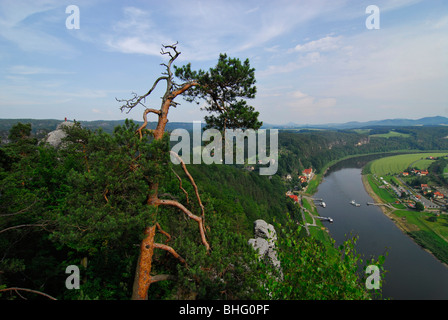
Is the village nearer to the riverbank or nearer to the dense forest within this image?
the riverbank

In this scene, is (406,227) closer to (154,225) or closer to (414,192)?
(414,192)

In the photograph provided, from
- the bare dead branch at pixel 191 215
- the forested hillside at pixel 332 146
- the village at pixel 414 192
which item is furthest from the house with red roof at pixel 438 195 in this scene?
the bare dead branch at pixel 191 215

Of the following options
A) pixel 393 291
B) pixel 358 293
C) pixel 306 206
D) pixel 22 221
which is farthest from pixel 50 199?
pixel 306 206

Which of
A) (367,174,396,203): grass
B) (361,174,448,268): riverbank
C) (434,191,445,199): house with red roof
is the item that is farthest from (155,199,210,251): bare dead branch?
(434,191,445,199): house with red roof

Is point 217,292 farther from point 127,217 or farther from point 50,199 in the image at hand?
point 50,199

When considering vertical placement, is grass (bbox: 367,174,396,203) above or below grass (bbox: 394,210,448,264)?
above

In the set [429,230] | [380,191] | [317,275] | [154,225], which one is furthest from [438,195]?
[154,225]

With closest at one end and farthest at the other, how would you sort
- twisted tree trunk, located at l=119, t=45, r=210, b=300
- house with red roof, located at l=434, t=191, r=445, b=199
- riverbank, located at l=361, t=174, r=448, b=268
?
twisted tree trunk, located at l=119, t=45, r=210, b=300 < riverbank, located at l=361, t=174, r=448, b=268 < house with red roof, located at l=434, t=191, r=445, b=199

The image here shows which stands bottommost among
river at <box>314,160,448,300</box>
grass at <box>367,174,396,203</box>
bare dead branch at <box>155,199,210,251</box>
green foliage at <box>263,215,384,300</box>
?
river at <box>314,160,448,300</box>
